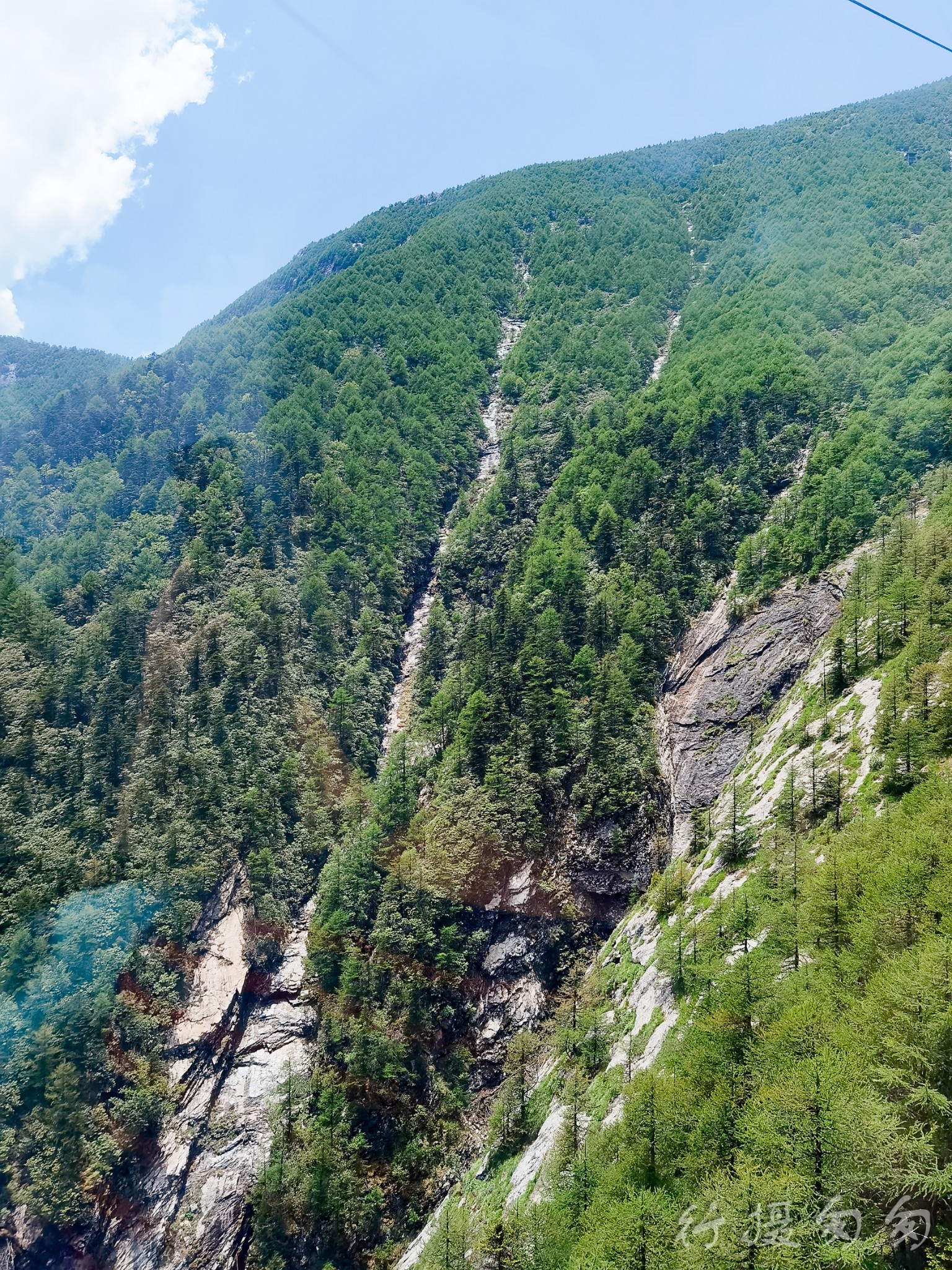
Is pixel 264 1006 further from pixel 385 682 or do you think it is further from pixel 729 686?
pixel 729 686

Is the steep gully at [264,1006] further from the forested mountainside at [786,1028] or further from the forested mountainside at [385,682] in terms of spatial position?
the forested mountainside at [786,1028]

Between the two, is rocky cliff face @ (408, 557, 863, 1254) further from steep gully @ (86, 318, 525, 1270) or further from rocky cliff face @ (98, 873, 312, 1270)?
steep gully @ (86, 318, 525, 1270)

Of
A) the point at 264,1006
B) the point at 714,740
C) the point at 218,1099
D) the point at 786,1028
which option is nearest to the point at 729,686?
the point at 714,740

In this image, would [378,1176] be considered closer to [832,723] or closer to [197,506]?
[832,723]

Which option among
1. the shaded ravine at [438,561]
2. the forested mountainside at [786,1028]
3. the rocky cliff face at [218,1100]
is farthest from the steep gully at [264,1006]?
the shaded ravine at [438,561]

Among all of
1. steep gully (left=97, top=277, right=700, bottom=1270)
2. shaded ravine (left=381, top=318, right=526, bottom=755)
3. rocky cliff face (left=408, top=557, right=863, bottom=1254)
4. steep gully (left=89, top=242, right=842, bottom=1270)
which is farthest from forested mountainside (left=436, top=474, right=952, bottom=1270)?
shaded ravine (left=381, top=318, right=526, bottom=755)

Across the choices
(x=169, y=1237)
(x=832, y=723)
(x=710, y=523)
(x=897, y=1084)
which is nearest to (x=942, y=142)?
(x=710, y=523)
